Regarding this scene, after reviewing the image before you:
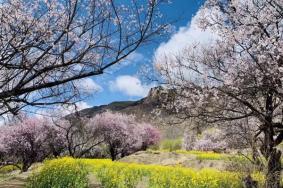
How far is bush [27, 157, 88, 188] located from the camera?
47.1ft

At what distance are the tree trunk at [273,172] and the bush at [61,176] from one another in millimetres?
5951

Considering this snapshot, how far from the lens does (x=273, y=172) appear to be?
1169cm

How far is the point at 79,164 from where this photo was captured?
55.2 feet

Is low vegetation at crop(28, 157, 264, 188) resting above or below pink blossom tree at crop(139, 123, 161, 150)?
below

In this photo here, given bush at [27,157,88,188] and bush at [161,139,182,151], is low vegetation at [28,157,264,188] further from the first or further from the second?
bush at [161,139,182,151]

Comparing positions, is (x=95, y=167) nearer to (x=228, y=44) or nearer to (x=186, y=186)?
(x=186, y=186)

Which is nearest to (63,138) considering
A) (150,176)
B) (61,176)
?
(61,176)

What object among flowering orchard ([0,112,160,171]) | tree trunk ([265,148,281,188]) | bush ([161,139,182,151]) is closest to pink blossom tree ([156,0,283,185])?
tree trunk ([265,148,281,188])

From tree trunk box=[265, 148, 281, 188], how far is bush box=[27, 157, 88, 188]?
595cm

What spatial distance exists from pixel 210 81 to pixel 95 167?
742cm

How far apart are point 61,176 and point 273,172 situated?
6925 millimetres

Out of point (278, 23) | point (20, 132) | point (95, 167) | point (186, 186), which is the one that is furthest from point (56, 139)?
point (278, 23)

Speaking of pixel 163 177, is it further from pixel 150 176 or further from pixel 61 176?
pixel 61 176

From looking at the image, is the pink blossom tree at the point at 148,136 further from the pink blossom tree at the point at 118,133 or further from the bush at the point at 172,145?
the pink blossom tree at the point at 118,133
